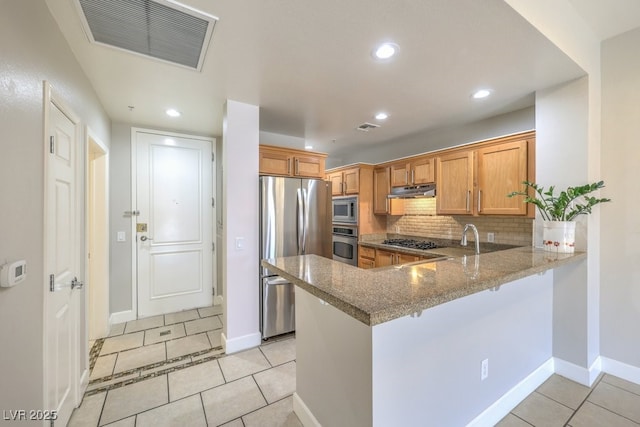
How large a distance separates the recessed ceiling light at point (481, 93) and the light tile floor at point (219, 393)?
8.37 ft

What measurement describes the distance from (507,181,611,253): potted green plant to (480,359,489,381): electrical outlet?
114 cm

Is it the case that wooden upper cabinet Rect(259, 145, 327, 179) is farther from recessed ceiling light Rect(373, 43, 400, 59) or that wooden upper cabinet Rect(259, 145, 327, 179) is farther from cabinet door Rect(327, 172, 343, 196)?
recessed ceiling light Rect(373, 43, 400, 59)

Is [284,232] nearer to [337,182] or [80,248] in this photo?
[80,248]

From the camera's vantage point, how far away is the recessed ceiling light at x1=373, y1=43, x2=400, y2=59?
1.73 metres

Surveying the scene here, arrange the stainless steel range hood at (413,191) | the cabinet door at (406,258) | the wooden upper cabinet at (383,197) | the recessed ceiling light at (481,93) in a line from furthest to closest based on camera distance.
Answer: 1. the wooden upper cabinet at (383,197)
2. the stainless steel range hood at (413,191)
3. the cabinet door at (406,258)
4. the recessed ceiling light at (481,93)

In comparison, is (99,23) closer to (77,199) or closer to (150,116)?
(77,199)

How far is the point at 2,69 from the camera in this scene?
1.01 meters

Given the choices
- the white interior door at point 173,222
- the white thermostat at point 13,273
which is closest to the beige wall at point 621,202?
the white thermostat at point 13,273

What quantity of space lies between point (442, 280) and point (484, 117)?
2.75 metres

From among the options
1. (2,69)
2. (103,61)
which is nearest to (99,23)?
(103,61)

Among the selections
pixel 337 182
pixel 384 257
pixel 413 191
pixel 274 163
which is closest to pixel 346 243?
pixel 384 257

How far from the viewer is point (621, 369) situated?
218 centimetres

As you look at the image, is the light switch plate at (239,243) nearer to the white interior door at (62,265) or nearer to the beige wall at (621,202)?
the white interior door at (62,265)

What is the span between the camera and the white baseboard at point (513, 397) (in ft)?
5.50
